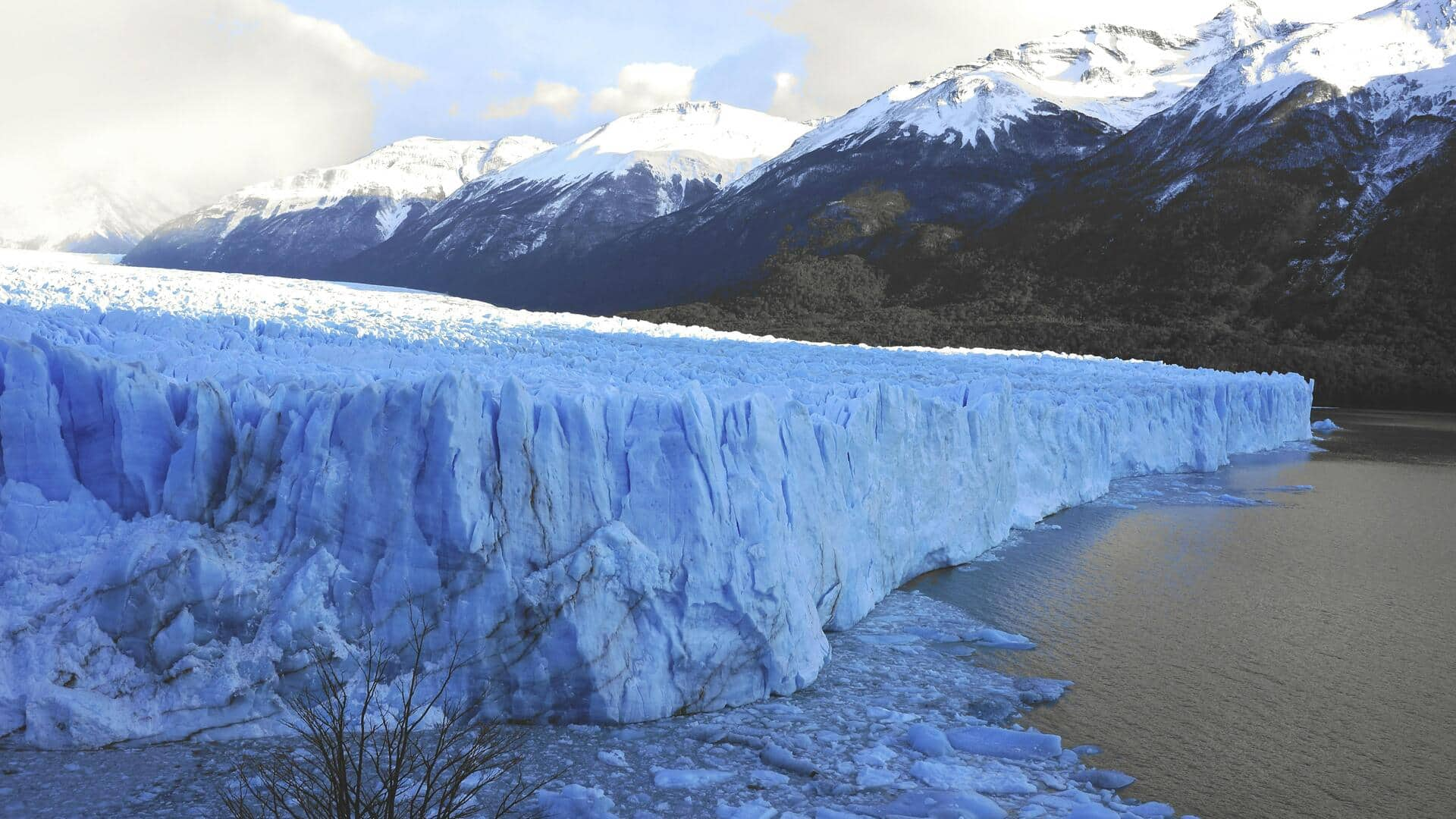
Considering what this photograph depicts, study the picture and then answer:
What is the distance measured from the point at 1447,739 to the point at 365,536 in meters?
7.27

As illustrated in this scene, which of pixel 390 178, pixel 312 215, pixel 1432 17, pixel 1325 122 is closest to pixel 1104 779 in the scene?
pixel 1325 122

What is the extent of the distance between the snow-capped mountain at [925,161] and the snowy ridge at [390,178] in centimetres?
5134

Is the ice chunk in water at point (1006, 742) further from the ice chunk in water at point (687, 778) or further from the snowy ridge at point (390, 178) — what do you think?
the snowy ridge at point (390, 178)

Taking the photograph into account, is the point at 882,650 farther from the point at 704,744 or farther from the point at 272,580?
the point at 272,580

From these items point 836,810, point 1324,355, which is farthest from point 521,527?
point 1324,355

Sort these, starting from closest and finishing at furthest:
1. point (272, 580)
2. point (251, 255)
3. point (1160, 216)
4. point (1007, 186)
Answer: point (272, 580)
point (1160, 216)
point (1007, 186)
point (251, 255)

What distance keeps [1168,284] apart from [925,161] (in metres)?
27.7

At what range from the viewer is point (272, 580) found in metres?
5.48

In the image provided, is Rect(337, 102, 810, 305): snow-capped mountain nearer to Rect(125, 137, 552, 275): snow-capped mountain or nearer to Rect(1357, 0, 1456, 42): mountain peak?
Rect(125, 137, 552, 275): snow-capped mountain

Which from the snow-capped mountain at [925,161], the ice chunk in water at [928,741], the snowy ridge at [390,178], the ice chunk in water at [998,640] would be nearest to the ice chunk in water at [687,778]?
the ice chunk in water at [928,741]

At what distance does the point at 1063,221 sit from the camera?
60.8 m

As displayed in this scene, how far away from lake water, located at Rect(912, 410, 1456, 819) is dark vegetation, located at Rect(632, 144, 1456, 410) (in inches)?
1157

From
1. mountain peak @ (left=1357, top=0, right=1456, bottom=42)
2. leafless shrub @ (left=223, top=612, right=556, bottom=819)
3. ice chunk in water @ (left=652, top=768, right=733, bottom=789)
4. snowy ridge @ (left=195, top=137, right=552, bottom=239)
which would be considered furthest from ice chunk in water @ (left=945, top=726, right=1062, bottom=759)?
snowy ridge @ (left=195, top=137, right=552, bottom=239)

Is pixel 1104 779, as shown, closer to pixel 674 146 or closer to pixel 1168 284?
pixel 1168 284
